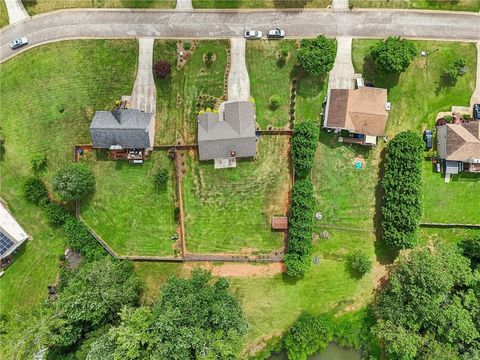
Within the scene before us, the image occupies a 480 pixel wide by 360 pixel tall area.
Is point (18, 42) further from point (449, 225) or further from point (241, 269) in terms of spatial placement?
point (449, 225)

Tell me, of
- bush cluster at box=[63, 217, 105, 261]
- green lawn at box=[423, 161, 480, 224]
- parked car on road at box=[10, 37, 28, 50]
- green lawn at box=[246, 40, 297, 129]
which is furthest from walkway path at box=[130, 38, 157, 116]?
green lawn at box=[423, 161, 480, 224]

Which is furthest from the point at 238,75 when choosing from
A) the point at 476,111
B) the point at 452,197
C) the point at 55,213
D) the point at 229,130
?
the point at 452,197

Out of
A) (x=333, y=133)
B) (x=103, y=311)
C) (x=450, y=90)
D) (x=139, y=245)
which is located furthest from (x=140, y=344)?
(x=450, y=90)

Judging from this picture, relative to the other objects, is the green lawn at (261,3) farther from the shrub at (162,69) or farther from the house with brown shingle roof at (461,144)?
the house with brown shingle roof at (461,144)

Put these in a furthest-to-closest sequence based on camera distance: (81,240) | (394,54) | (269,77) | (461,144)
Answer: (269,77) < (81,240) < (461,144) < (394,54)

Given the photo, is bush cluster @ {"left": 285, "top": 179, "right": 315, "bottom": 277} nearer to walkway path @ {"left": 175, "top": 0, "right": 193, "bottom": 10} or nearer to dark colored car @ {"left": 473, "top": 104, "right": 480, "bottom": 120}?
dark colored car @ {"left": 473, "top": 104, "right": 480, "bottom": 120}
